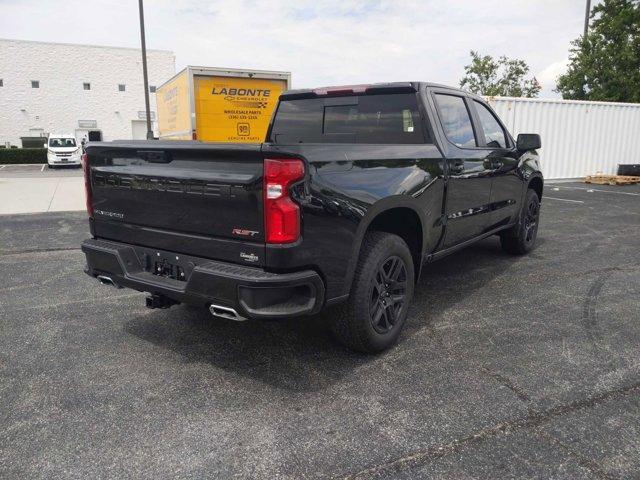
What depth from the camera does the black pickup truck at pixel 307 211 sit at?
2.64 metres

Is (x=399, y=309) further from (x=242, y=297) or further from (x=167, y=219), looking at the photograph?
(x=167, y=219)

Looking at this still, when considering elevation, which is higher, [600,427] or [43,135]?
[43,135]

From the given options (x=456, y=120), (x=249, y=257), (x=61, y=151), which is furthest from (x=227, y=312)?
(x=61, y=151)

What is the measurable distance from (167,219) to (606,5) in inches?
1016

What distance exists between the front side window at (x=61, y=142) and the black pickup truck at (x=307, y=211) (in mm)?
27304

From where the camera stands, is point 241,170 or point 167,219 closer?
point 241,170

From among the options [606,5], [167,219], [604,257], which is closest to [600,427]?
[167,219]

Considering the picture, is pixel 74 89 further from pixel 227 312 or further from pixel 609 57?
pixel 227 312

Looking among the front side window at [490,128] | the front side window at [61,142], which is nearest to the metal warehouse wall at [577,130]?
the front side window at [490,128]

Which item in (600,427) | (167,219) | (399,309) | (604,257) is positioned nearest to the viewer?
(600,427)

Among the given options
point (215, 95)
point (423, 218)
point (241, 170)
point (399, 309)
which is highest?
point (215, 95)

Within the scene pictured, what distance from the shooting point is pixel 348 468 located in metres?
2.28

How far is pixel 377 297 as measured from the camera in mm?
3371

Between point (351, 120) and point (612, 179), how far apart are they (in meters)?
14.0
